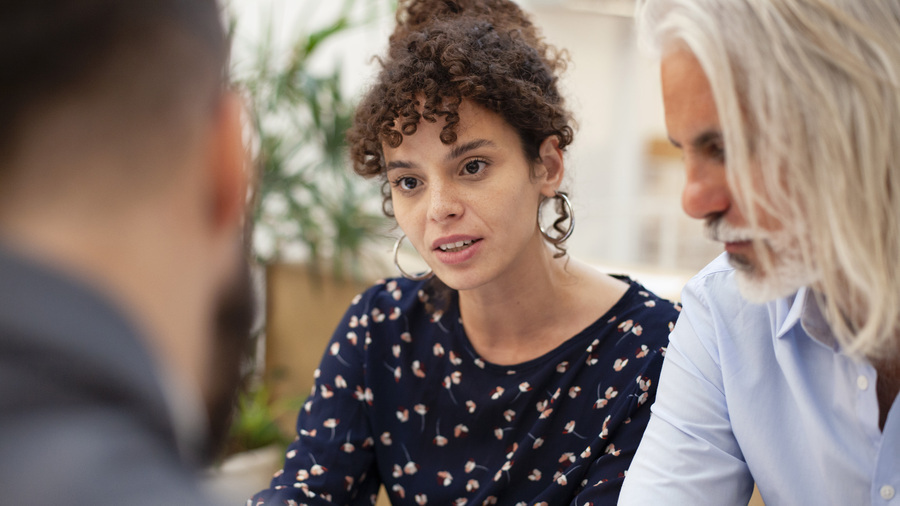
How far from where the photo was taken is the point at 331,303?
2863 millimetres

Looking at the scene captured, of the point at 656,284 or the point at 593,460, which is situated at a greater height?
the point at 656,284

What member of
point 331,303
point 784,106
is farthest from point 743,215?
point 331,303

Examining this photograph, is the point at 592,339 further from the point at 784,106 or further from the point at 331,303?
the point at 331,303

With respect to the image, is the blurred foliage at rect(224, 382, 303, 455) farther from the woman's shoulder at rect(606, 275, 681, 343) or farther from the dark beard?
the dark beard

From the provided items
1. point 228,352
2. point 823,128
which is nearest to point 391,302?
point 823,128

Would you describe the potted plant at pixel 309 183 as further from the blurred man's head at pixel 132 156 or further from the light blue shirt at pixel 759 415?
the blurred man's head at pixel 132 156

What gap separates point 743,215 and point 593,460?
0.65 meters

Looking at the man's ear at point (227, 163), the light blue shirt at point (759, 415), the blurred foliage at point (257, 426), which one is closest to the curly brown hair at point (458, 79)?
the light blue shirt at point (759, 415)

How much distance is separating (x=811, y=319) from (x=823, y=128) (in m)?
0.33

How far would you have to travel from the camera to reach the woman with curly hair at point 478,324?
1463 millimetres

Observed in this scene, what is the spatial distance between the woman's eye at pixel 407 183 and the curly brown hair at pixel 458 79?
8 centimetres

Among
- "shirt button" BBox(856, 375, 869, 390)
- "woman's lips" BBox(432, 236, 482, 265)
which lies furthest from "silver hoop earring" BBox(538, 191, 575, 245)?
"shirt button" BBox(856, 375, 869, 390)

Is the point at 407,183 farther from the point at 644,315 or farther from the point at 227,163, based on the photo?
the point at 227,163

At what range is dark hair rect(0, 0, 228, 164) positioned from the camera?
0.47 m
